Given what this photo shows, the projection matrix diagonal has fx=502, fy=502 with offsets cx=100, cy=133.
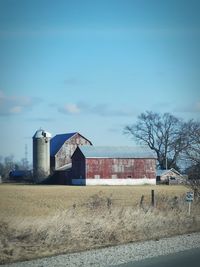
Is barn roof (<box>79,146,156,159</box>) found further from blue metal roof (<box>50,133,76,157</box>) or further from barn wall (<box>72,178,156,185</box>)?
blue metal roof (<box>50,133,76,157</box>)

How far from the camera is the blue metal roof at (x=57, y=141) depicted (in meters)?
102

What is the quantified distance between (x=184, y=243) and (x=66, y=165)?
86.3m

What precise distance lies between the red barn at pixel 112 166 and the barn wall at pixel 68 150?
995cm

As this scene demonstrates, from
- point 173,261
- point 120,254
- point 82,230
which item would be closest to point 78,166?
point 82,230

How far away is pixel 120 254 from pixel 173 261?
1648mm

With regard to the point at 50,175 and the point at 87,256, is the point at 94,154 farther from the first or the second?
the point at 87,256

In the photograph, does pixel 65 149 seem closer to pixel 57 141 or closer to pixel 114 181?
pixel 57 141

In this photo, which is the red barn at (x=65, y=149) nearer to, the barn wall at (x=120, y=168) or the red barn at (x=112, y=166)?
the red barn at (x=112, y=166)

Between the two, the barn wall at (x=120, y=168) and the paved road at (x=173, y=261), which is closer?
the paved road at (x=173, y=261)

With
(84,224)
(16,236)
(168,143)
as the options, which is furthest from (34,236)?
(168,143)

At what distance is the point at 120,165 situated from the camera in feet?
285

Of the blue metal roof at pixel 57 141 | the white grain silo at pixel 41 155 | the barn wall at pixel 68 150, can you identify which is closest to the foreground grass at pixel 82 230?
the white grain silo at pixel 41 155

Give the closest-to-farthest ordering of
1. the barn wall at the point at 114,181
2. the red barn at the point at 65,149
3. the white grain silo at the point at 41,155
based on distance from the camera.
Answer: the barn wall at the point at 114,181
the white grain silo at the point at 41,155
the red barn at the point at 65,149

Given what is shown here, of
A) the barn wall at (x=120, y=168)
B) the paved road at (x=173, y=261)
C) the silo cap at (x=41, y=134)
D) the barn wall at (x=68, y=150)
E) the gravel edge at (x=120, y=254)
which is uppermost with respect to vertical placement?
the silo cap at (x=41, y=134)
